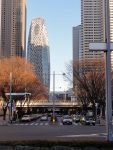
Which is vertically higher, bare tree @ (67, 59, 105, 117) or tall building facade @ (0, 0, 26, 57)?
tall building facade @ (0, 0, 26, 57)

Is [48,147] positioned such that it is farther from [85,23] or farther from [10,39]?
[10,39]

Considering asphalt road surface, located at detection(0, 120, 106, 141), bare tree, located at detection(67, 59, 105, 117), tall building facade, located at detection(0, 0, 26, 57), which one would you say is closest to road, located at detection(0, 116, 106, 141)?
asphalt road surface, located at detection(0, 120, 106, 141)

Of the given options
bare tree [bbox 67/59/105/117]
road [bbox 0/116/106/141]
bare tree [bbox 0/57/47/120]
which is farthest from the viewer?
bare tree [bbox 0/57/47/120]

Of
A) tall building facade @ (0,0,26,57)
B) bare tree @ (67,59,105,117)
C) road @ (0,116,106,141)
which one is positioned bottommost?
road @ (0,116,106,141)

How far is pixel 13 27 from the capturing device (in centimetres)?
16475

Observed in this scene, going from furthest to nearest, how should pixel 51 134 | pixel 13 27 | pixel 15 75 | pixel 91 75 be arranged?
pixel 13 27 < pixel 15 75 < pixel 91 75 < pixel 51 134

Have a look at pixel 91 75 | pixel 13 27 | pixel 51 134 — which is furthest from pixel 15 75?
pixel 13 27

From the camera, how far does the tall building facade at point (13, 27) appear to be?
14762 centimetres

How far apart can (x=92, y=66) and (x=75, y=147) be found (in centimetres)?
5618

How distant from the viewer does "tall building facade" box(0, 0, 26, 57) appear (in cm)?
14762

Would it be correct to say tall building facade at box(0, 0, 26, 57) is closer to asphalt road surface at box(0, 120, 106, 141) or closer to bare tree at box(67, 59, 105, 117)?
bare tree at box(67, 59, 105, 117)

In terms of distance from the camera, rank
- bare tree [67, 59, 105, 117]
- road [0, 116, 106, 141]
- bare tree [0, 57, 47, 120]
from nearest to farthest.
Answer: road [0, 116, 106, 141]
bare tree [67, 59, 105, 117]
bare tree [0, 57, 47, 120]

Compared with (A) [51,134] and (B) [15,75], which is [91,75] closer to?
(B) [15,75]

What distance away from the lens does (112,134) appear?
20812 millimetres
